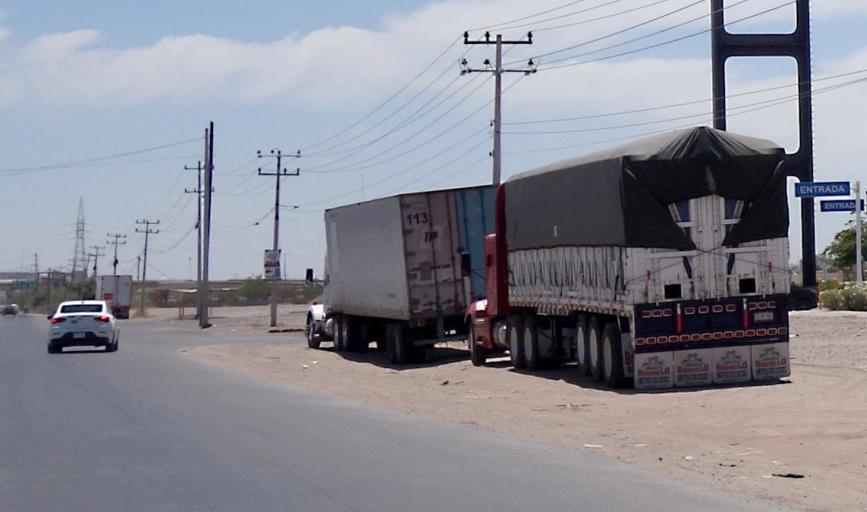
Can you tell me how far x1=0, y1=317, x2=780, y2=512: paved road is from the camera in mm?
10711

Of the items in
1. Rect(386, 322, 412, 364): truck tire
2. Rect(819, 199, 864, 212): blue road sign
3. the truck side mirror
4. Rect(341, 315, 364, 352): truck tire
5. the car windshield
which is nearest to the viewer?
the truck side mirror

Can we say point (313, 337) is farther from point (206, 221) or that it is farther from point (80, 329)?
point (206, 221)

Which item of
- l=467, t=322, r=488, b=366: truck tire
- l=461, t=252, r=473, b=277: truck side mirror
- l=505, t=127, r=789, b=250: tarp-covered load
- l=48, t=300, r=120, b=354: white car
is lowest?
l=467, t=322, r=488, b=366: truck tire

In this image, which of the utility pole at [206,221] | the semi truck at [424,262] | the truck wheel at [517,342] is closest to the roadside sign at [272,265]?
the utility pole at [206,221]

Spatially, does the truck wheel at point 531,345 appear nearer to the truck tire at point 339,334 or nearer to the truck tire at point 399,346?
the truck tire at point 399,346

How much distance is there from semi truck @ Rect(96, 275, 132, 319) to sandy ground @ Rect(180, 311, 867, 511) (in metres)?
76.3

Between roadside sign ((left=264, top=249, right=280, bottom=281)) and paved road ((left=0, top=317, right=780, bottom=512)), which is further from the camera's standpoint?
roadside sign ((left=264, top=249, right=280, bottom=281))

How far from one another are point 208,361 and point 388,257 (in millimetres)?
6545

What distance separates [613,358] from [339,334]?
2036cm

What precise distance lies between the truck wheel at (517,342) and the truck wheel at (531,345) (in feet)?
0.75

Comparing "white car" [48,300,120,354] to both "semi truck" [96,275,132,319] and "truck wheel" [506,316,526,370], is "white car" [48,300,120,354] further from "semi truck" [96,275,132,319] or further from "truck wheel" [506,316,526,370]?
"semi truck" [96,275,132,319]

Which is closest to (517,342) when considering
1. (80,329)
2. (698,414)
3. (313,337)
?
(698,414)

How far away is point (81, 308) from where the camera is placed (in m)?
41.5

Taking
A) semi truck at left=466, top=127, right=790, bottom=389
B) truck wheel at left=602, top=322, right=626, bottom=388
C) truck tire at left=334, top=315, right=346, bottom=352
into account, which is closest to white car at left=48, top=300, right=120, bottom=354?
Answer: truck tire at left=334, top=315, right=346, bottom=352
